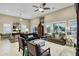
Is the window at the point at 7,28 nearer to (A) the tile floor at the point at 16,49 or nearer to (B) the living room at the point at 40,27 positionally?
(B) the living room at the point at 40,27

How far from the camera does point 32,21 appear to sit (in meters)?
2.40

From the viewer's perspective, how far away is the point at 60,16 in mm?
2270

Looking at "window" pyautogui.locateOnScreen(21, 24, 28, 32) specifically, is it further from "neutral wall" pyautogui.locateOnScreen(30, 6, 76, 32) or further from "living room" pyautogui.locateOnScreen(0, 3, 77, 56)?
"neutral wall" pyautogui.locateOnScreen(30, 6, 76, 32)

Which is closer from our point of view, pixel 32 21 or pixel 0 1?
pixel 0 1

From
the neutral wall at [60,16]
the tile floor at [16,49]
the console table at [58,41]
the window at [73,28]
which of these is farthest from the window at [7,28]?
the window at [73,28]

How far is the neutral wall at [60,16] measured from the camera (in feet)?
7.14

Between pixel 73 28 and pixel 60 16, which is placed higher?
pixel 60 16

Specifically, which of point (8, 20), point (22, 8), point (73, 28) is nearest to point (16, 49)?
point (8, 20)

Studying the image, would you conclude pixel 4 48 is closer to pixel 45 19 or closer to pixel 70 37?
pixel 45 19

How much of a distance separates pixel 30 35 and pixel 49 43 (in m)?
0.47

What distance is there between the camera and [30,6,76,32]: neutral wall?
2.18 meters

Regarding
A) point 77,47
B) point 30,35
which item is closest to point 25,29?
point 30,35

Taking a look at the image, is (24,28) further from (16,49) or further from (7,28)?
(16,49)

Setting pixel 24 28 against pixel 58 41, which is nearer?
pixel 58 41
